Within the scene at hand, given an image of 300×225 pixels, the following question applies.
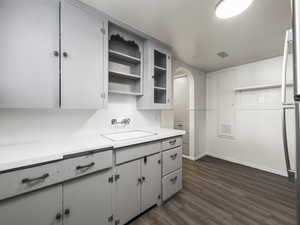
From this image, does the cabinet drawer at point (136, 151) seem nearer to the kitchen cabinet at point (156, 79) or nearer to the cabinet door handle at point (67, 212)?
the cabinet door handle at point (67, 212)

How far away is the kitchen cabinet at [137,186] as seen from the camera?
4.42 ft

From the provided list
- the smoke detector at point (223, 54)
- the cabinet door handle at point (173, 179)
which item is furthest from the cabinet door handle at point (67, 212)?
the smoke detector at point (223, 54)

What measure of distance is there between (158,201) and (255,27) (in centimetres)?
250

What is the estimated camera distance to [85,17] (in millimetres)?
1338

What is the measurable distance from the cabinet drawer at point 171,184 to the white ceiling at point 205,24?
194cm

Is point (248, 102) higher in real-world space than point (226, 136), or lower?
A: higher

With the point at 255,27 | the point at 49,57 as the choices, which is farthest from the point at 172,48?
the point at 49,57

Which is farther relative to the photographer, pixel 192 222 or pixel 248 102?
pixel 248 102

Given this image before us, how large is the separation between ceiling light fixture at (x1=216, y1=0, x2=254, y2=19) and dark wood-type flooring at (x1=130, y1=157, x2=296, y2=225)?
2218 mm

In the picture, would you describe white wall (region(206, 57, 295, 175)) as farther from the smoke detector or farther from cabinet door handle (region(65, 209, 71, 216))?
cabinet door handle (region(65, 209, 71, 216))

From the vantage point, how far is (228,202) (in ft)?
5.93

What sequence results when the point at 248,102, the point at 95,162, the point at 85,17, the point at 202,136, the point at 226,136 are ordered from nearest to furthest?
the point at 95,162 → the point at 85,17 → the point at 248,102 → the point at 226,136 → the point at 202,136

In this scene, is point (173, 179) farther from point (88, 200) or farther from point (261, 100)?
point (261, 100)

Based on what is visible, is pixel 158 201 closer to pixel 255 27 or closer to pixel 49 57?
pixel 49 57
